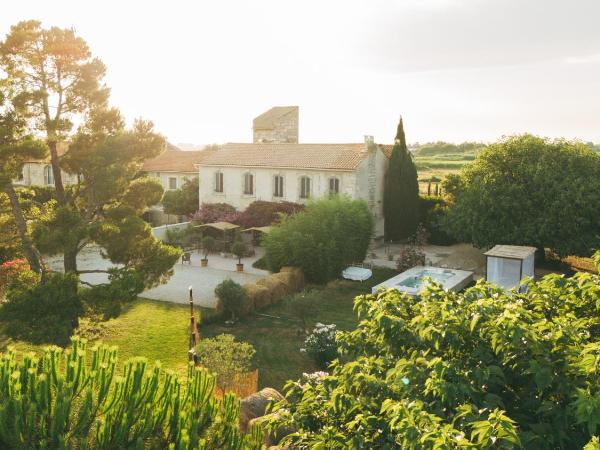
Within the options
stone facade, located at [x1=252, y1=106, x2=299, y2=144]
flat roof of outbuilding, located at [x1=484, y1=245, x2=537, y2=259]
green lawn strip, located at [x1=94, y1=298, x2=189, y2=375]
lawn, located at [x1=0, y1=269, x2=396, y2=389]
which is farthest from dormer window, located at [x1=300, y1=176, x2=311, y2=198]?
green lawn strip, located at [x1=94, y1=298, x2=189, y2=375]

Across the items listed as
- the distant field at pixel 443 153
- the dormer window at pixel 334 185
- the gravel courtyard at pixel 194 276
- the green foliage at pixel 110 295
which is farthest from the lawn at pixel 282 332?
the distant field at pixel 443 153

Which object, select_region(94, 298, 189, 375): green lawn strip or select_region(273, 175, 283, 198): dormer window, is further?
select_region(273, 175, 283, 198): dormer window

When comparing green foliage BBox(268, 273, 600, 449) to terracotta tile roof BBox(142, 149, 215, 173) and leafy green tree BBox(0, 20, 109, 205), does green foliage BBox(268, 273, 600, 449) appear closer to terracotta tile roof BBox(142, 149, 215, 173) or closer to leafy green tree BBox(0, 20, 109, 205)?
leafy green tree BBox(0, 20, 109, 205)

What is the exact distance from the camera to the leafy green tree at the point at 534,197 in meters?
30.1

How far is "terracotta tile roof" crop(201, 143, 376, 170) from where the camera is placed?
1535 inches

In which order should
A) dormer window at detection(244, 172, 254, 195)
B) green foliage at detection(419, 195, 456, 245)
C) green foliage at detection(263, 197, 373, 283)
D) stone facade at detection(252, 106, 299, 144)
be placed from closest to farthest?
green foliage at detection(263, 197, 373, 283) < dormer window at detection(244, 172, 254, 195) < green foliage at detection(419, 195, 456, 245) < stone facade at detection(252, 106, 299, 144)

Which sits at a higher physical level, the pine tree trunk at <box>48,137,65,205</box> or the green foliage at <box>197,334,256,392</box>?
the pine tree trunk at <box>48,137,65,205</box>

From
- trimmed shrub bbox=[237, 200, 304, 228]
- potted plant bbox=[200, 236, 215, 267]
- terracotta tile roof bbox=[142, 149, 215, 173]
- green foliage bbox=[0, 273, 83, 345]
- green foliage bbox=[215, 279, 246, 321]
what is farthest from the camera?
terracotta tile roof bbox=[142, 149, 215, 173]

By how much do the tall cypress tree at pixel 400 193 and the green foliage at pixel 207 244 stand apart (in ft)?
46.9

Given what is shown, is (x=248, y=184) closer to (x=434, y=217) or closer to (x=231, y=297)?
(x=434, y=217)

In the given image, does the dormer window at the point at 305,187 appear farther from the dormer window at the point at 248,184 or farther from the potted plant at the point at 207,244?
the potted plant at the point at 207,244

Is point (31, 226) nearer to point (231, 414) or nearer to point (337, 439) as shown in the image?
point (231, 414)

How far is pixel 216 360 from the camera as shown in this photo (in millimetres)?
14688

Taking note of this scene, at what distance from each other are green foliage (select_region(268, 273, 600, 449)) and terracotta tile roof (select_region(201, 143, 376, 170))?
30.1 metres
